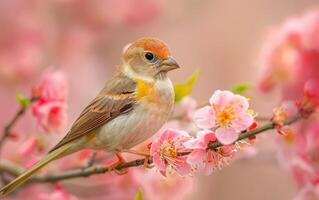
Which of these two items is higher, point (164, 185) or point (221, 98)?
point (164, 185)

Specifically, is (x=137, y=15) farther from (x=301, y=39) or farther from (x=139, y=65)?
(x=139, y=65)

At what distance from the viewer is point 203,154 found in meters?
1.37

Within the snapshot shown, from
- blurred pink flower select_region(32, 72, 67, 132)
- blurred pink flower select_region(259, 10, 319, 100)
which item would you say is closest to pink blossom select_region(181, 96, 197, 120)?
blurred pink flower select_region(32, 72, 67, 132)

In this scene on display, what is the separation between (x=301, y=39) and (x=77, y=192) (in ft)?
2.72

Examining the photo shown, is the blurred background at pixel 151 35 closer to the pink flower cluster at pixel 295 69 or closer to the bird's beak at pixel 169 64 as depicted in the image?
the pink flower cluster at pixel 295 69

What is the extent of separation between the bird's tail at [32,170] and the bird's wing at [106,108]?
0.5 inches

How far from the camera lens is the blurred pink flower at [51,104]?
1855 millimetres

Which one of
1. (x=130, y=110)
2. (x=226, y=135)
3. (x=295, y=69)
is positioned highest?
(x=295, y=69)

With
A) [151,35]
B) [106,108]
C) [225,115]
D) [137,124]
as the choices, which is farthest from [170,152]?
[151,35]

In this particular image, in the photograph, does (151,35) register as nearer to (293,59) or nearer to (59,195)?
(293,59)

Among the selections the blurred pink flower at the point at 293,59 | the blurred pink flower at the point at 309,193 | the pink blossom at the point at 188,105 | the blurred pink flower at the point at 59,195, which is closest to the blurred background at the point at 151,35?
the blurred pink flower at the point at 293,59

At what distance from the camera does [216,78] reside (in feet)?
15.1

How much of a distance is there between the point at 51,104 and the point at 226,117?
0.65 m

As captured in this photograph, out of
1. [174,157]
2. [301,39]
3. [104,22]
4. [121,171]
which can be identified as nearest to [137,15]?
[104,22]
